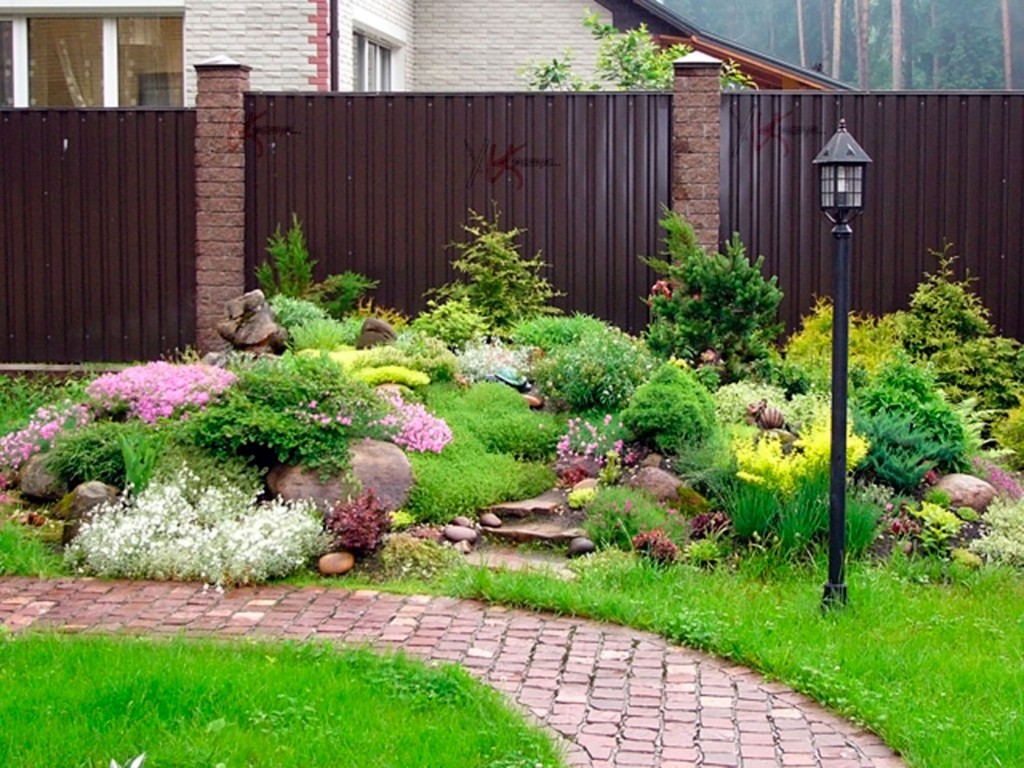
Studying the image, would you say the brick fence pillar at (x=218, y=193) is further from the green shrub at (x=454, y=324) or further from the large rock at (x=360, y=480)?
the large rock at (x=360, y=480)

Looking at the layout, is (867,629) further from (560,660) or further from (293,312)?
(293,312)

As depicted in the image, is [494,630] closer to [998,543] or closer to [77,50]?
[998,543]

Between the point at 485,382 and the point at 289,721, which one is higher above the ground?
the point at 485,382

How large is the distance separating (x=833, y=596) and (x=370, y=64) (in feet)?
42.7

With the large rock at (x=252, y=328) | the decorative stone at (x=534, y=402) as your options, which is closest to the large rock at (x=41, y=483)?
the large rock at (x=252, y=328)

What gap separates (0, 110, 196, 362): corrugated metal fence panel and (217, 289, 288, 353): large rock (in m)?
1.99

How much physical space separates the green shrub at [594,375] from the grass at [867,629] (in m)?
2.34

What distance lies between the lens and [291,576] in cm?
765

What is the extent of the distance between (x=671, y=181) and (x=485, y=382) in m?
3.28

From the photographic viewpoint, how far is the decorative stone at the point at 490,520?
8.55 metres

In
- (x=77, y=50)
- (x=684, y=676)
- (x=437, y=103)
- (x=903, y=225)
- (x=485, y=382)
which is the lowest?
(x=684, y=676)

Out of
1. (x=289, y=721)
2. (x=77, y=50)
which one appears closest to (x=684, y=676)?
(x=289, y=721)

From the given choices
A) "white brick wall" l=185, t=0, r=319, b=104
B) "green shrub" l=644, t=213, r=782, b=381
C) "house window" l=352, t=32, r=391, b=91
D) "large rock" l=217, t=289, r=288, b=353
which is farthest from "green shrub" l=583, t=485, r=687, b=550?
"house window" l=352, t=32, r=391, b=91

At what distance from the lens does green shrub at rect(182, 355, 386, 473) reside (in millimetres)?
8328
